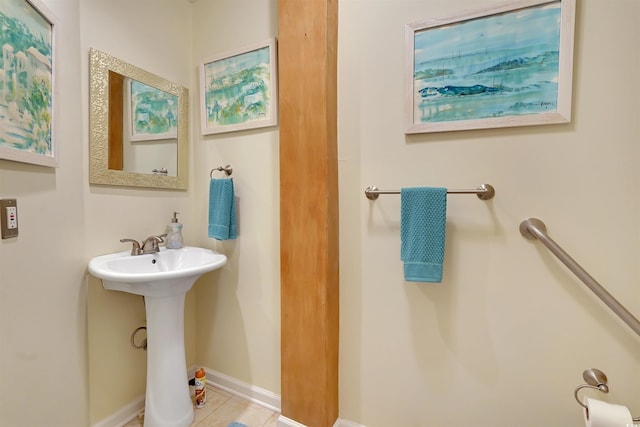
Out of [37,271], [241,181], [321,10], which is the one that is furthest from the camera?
[241,181]

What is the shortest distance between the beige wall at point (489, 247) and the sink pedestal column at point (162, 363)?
0.84 m

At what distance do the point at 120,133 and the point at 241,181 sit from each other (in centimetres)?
64

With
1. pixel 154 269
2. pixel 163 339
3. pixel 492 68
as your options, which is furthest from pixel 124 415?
pixel 492 68

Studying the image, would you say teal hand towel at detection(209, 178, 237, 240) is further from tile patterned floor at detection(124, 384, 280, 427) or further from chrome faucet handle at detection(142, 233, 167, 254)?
tile patterned floor at detection(124, 384, 280, 427)

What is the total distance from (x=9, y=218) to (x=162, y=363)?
0.87m

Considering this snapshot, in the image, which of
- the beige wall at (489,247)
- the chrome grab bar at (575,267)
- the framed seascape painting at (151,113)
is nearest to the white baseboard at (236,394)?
the beige wall at (489,247)

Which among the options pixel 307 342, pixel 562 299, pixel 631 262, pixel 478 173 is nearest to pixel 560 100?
pixel 478 173

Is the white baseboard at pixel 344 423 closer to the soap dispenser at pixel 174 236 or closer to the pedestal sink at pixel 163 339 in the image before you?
the pedestal sink at pixel 163 339

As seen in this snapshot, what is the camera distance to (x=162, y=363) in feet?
4.25

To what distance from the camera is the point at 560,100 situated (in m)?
0.93

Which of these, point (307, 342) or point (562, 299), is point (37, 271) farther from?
point (562, 299)

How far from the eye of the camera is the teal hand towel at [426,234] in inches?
41.0

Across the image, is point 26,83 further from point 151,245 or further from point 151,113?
point 151,245

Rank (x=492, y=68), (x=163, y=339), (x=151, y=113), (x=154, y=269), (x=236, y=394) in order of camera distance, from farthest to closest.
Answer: (x=236, y=394)
(x=151, y=113)
(x=154, y=269)
(x=163, y=339)
(x=492, y=68)
